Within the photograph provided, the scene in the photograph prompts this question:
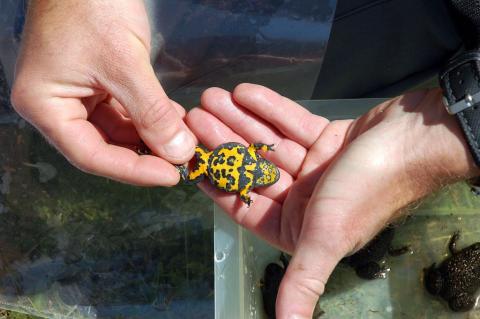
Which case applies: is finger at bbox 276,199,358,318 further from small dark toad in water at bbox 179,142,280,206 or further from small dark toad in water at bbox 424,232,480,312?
small dark toad in water at bbox 424,232,480,312

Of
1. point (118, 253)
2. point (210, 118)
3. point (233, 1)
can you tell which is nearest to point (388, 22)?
point (233, 1)

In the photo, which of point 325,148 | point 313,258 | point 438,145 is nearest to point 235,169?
point 325,148

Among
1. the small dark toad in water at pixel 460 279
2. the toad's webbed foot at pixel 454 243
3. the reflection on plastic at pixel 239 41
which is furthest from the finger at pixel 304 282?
the toad's webbed foot at pixel 454 243

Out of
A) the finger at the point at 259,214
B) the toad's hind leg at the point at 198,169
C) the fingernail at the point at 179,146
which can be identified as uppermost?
the fingernail at the point at 179,146

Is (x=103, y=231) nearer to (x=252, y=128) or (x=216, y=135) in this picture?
(x=216, y=135)

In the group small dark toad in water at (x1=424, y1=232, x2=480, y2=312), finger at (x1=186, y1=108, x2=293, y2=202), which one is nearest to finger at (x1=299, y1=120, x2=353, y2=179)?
finger at (x1=186, y1=108, x2=293, y2=202)

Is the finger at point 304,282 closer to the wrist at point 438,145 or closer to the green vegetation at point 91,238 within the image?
the wrist at point 438,145

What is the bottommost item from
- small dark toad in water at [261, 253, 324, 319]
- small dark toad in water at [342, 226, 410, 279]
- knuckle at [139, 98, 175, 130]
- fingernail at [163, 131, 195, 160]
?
small dark toad in water at [261, 253, 324, 319]
